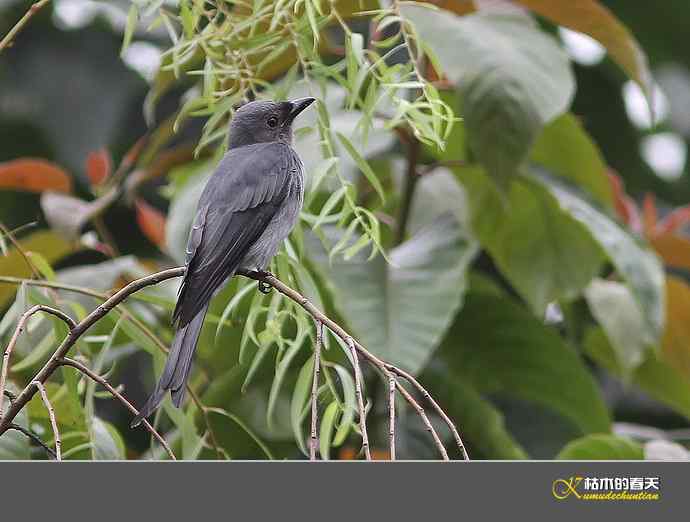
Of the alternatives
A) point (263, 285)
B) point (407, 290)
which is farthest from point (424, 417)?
point (407, 290)

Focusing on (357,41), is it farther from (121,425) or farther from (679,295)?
(121,425)

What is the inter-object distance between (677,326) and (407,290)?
94 cm

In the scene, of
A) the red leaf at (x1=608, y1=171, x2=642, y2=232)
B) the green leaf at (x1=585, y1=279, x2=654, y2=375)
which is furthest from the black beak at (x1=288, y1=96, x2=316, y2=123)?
the red leaf at (x1=608, y1=171, x2=642, y2=232)

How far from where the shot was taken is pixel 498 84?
7.96 feet

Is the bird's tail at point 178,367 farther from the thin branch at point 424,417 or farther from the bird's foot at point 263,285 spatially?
the thin branch at point 424,417

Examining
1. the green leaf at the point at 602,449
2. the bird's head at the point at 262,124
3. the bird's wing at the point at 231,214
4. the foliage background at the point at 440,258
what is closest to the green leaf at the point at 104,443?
the foliage background at the point at 440,258

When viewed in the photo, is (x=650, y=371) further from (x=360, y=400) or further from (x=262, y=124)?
(x=360, y=400)

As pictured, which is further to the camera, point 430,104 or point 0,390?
point 430,104

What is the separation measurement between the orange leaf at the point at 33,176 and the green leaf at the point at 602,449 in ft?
5.44

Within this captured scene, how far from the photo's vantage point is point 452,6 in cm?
298

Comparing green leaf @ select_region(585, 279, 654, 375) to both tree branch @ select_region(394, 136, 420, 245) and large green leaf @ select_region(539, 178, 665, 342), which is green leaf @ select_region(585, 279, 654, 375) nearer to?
large green leaf @ select_region(539, 178, 665, 342)

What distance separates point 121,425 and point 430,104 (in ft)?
7.83

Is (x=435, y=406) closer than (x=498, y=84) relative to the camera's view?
Yes

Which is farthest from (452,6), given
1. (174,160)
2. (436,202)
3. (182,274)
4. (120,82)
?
(120,82)
